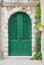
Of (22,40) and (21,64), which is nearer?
(21,64)

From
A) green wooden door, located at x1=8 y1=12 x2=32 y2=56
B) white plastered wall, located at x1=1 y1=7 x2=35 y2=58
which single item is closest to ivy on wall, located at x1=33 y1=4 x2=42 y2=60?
white plastered wall, located at x1=1 y1=7 x2=35 y2=58

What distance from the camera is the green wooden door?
44.7ft

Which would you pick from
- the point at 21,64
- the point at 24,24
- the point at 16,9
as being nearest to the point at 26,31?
the point at 24,24

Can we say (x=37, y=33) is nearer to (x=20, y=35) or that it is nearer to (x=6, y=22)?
(x=20, y=35)

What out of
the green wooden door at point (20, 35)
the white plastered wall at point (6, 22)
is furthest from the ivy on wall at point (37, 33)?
the green wooden door at point (20, 35)

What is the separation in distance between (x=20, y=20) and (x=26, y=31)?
64cm

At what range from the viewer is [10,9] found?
13.5 meters

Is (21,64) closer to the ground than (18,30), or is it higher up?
closer to the ground

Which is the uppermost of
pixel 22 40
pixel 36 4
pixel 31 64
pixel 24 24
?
pixel 36 4

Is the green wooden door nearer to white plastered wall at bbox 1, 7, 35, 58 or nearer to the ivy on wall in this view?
white plastered wall at bbox 1, 7, 35, 58

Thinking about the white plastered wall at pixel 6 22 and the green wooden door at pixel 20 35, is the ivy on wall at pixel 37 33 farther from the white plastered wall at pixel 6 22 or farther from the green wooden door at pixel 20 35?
the green wooden door at pixel 20 35

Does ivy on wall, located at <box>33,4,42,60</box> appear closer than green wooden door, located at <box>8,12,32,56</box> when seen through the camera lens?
Yes

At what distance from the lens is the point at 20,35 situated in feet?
44.7

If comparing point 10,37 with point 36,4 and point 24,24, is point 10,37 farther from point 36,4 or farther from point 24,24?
point 36,4
